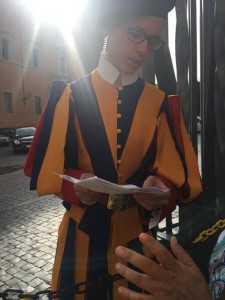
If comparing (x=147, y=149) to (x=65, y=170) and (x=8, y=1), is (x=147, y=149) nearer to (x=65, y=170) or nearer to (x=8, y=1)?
(x=65, y=170)

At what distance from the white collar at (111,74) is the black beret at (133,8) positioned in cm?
18

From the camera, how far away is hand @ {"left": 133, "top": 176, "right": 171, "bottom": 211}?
1.34 meters

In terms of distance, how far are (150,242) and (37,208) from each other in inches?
197

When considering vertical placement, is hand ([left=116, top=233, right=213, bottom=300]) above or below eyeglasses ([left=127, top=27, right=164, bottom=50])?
below

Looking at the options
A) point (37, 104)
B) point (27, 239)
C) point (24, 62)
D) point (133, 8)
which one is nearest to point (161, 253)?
point (133, 8)

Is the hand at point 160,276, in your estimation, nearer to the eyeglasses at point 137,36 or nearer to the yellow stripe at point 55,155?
the yellow stripe at point 55,155

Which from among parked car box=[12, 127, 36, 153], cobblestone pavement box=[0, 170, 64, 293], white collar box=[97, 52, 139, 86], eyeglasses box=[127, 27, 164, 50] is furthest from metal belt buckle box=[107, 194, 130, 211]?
parked car box=[12, 127, 36, 153]

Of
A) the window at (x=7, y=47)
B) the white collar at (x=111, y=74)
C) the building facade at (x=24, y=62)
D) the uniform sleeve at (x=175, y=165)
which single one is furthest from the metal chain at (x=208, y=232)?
the window at (x=7, y=47)

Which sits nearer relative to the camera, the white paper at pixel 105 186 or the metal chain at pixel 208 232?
the white paper at pixel 105 186

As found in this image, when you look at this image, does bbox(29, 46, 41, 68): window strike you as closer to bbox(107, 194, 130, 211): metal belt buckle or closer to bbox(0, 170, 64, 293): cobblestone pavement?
bbox(0, 170, 64, 293): cobblestone pavement

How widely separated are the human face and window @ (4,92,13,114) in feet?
74.0

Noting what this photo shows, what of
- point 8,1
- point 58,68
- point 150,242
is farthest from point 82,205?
point 58,68

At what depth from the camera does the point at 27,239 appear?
4242 mm

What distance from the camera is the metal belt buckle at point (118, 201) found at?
130 cm
